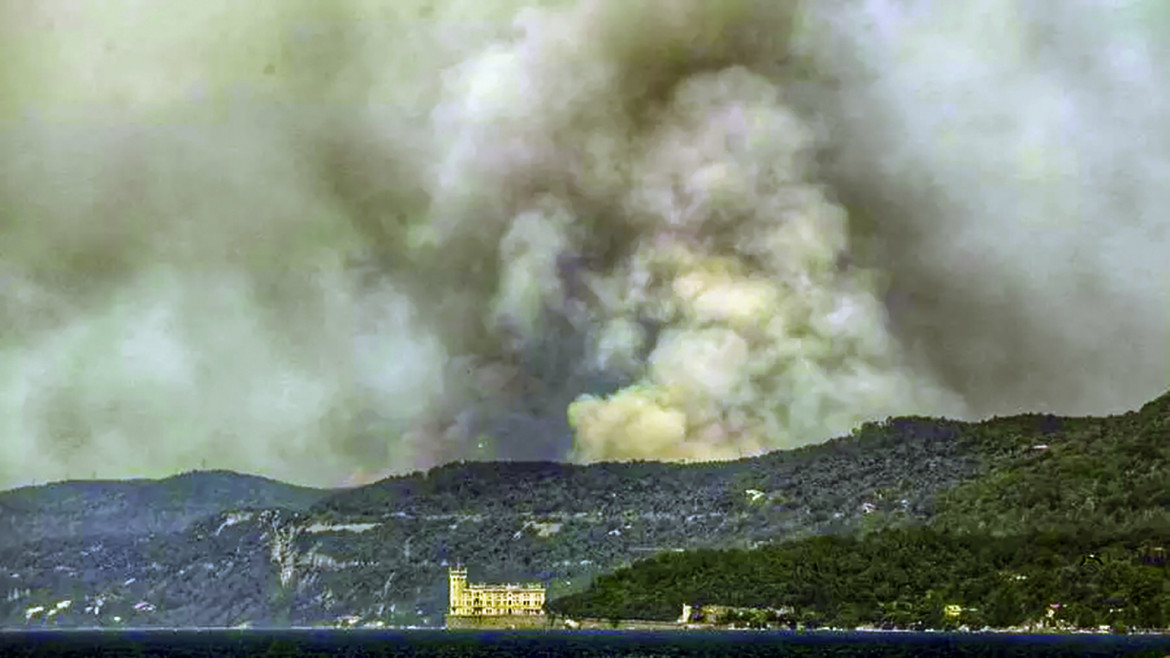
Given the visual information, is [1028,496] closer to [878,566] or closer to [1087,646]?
[878,566]

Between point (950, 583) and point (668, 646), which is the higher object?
point (950, 583)

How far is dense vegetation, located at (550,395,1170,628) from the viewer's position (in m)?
171

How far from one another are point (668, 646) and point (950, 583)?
4219 cm

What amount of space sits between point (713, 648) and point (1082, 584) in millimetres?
44742

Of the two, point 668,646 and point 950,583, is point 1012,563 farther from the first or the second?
point 668,646

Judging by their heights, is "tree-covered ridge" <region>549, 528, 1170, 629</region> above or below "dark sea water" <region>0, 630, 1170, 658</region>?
above

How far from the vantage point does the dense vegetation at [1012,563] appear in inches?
6747

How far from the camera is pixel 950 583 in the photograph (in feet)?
595

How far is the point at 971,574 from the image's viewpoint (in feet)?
596

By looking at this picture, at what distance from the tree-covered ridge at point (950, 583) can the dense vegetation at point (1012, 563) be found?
0.14 m

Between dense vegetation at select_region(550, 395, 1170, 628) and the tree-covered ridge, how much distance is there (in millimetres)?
136

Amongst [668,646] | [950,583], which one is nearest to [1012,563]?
[950,583]

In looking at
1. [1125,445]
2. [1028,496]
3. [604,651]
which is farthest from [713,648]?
[1125,445]

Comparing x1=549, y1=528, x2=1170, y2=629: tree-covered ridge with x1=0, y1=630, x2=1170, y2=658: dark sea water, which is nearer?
x1=0, y1=630, x2=1170, y2=658: dark sea water
